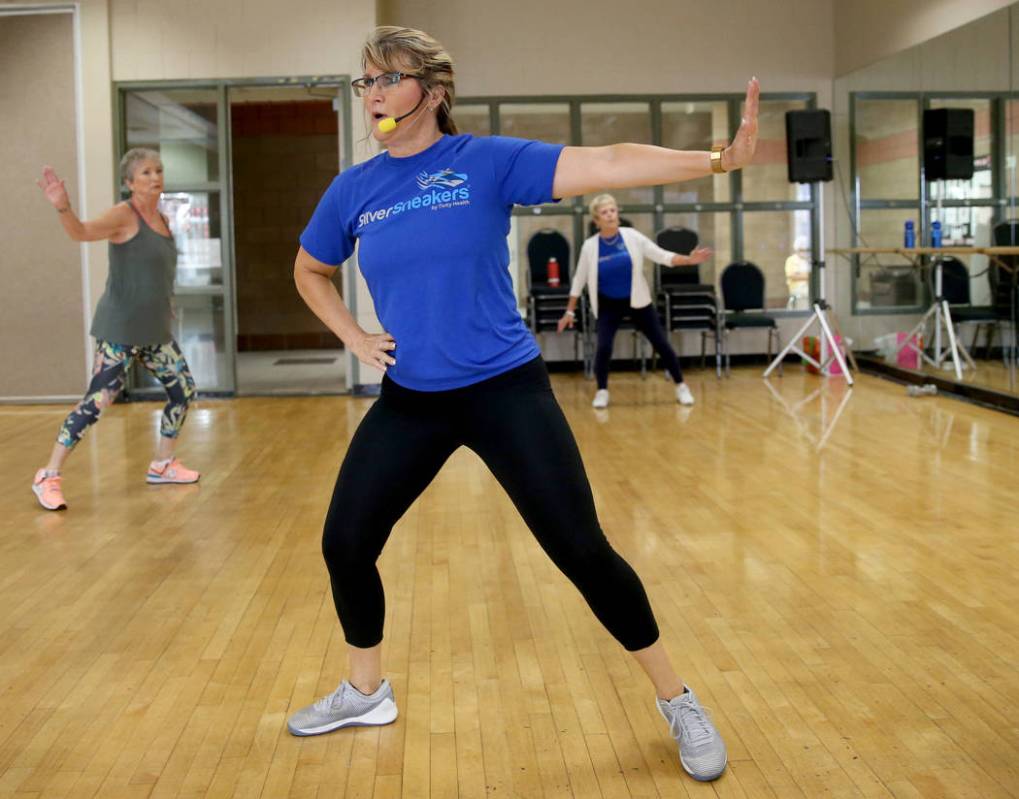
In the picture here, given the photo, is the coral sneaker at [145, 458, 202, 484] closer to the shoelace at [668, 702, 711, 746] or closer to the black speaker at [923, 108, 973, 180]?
the shoelace at [668, 702, 711, 746]

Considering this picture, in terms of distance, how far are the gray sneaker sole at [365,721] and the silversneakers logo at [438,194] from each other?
117cm

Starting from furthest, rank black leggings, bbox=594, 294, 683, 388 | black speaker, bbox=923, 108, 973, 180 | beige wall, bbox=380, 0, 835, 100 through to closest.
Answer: beige wall, bbox=380, 0, 835, 100
black leggings, bbox=594, 294, 683, 388
black speaker, bbox=923, 108, 973, 180

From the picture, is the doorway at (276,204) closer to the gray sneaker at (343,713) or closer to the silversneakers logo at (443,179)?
the gray sneaker at (343,713)

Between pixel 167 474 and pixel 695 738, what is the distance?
4.30 metres

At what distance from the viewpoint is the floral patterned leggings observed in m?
6.11

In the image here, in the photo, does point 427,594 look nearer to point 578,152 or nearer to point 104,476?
point 578,152

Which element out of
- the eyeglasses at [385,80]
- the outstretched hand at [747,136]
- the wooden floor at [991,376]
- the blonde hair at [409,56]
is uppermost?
the blonde hair at [409,56]

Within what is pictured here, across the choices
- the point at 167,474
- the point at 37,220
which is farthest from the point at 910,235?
Answer: the point at 37,220

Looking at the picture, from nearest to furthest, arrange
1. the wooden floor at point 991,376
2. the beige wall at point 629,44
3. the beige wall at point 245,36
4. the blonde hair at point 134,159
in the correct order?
the blonde hair at point 134,159, the wooden floor at point 991,376, the beige wall at point 245,36, the beige wall at point 629,44

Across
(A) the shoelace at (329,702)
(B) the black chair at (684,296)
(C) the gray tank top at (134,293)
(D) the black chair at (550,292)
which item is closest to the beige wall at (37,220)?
(D) the black chair at (550,292)

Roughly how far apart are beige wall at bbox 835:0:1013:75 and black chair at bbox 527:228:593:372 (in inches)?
119

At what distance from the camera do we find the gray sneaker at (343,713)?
3105mm

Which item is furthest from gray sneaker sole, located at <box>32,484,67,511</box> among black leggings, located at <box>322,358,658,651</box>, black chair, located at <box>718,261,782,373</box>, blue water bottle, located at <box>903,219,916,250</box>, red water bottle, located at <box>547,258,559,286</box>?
black chair, located at <box>718,261,782,373</box>

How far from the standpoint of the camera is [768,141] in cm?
1245
